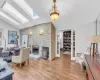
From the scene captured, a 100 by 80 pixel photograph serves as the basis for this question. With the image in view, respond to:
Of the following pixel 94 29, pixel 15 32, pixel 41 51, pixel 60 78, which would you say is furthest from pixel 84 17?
pixel 15 32

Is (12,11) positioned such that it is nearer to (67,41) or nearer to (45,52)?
(45,52)

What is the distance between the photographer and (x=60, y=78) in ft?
11.5

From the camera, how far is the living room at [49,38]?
3649mm

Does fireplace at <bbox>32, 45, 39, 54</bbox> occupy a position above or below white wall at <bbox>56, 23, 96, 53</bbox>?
below

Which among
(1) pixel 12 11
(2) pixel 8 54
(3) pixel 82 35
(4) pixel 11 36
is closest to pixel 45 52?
(2) pixel 8 54

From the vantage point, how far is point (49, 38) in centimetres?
648

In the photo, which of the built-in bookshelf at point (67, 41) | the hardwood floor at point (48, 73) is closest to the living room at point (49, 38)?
the hardwood floor at point (48, 73)

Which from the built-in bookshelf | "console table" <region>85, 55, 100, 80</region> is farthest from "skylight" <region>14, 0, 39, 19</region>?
the built-in bookshelf

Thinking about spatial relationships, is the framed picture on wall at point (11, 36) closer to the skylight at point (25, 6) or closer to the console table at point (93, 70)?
the skylight at point (25, 6)

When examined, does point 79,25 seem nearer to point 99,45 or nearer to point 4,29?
point 99,45

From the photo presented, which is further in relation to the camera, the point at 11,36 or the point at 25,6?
the point at 11,36

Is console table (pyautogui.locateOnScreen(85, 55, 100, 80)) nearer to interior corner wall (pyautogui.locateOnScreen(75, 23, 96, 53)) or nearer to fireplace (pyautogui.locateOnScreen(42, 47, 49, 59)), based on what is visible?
interior corner wall (pyautogui.locateOnScreen(75, 23, 96, 53))

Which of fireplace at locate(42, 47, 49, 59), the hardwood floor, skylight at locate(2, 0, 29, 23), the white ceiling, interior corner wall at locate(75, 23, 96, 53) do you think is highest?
Answer: skylight at locate(2, 0, 29, 23)

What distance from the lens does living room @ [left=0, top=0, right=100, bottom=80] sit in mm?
3649
